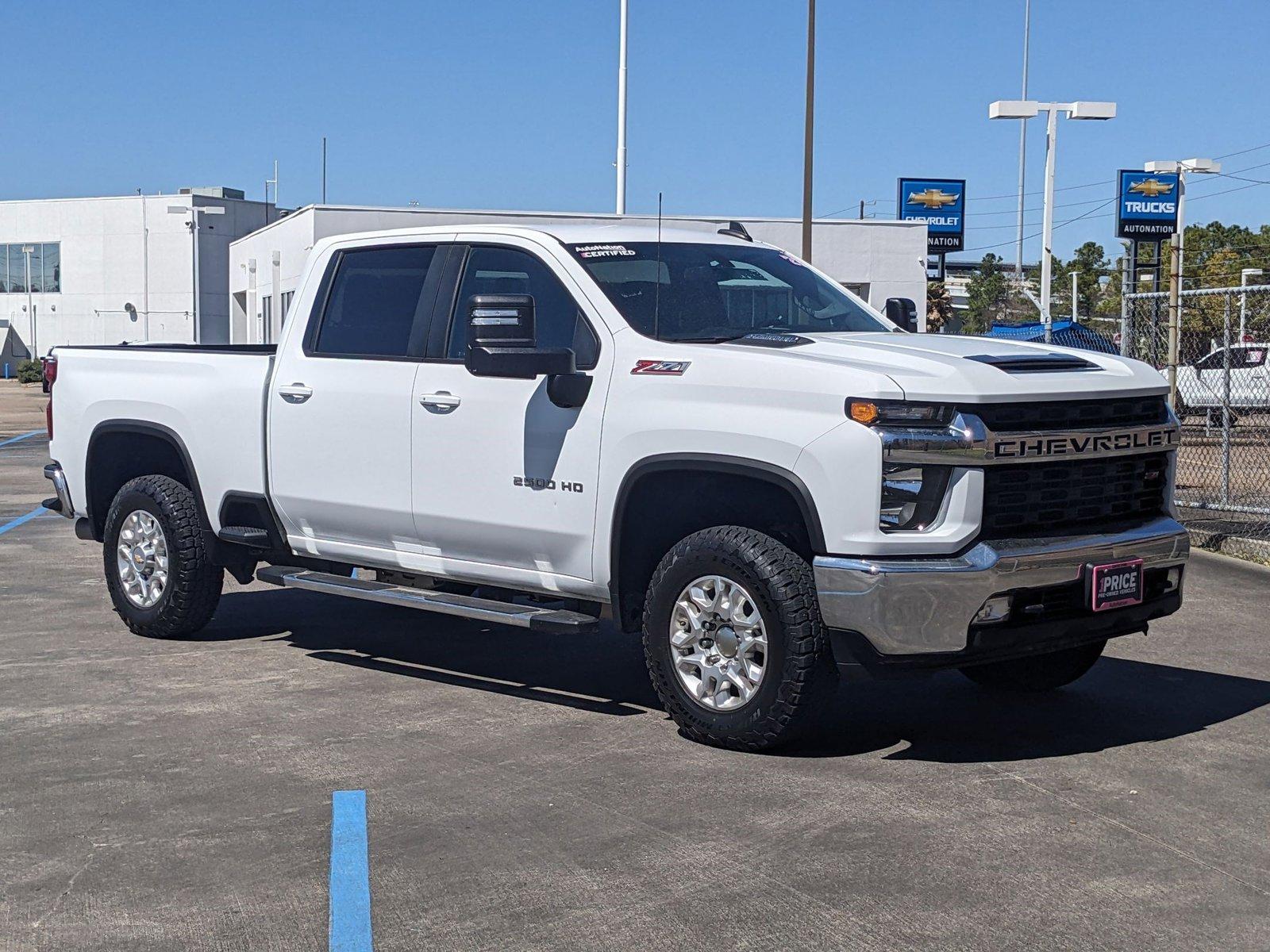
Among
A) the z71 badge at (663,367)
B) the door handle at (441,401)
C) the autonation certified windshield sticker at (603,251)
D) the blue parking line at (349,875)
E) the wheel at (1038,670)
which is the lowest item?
the blue parking line at (349,875)

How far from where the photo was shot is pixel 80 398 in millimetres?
8883

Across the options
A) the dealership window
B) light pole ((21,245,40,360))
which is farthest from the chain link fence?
light pole ((21,245,40,360))

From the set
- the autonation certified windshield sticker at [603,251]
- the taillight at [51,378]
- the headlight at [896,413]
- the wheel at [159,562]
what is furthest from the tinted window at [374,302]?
the headlight at [896,413]

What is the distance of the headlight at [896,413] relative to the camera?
5645 millimetres

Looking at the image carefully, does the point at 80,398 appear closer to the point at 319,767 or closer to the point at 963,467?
the point at 319,767

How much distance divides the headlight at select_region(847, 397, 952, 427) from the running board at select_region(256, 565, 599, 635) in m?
1.53

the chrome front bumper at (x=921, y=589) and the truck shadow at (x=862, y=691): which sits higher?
the chrome front bumper at (x=921, y=589)

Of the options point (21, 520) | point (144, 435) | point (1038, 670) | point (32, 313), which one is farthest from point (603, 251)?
point (32, 313)

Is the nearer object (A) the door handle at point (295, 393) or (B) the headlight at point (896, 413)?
→ (B) the headlight at point (896, 413)

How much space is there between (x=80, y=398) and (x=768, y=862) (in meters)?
5.54

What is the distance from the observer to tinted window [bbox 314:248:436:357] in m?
7.50

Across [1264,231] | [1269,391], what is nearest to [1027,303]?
[1264,231]

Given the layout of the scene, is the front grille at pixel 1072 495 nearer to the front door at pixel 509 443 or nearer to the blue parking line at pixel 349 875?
the front door at pixel 509 443

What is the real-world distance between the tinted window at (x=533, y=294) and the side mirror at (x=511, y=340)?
0.48 feet
